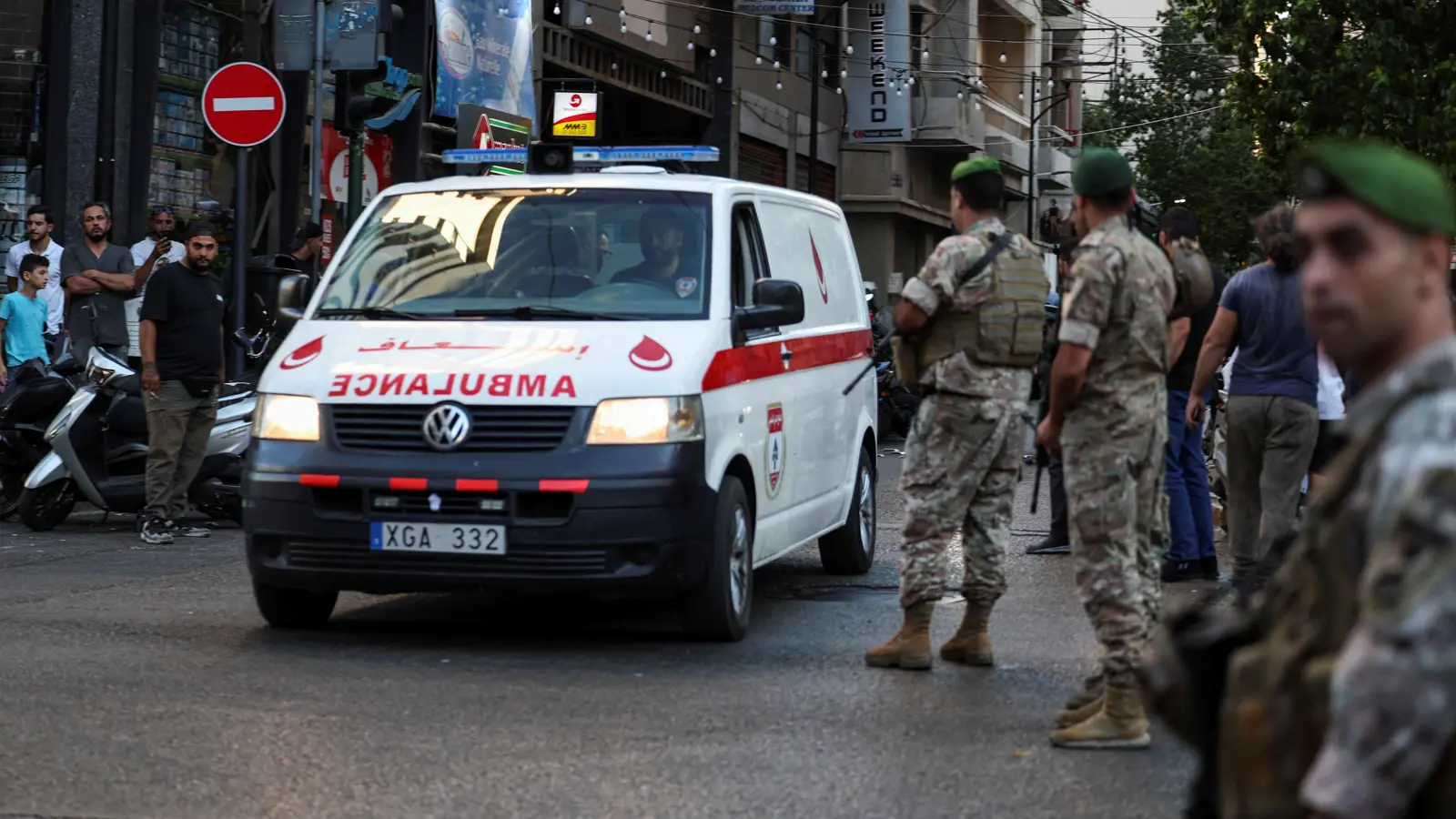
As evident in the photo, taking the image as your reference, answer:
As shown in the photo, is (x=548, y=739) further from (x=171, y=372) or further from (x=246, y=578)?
(x=171, y=372)

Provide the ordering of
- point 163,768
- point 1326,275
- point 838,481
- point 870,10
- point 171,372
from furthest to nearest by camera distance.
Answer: point 870,10
point 171,372
point 838,481
point 163,768
point 1326,275

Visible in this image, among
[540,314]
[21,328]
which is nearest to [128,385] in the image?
[21,328]

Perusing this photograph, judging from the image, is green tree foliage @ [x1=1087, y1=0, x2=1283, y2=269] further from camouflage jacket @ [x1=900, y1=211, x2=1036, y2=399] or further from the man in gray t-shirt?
camouflage jacket @ [x1=900, y1=211, x2=1036, y2=399]

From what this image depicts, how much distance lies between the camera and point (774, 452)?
923 centimetres

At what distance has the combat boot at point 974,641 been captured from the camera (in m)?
8.13

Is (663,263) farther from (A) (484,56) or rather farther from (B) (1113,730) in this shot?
(A) (484,56)

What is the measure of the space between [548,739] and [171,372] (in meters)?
6.55

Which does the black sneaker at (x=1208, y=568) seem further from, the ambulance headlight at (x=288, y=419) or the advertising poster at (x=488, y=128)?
the advertising poster at (x=488, y=128)

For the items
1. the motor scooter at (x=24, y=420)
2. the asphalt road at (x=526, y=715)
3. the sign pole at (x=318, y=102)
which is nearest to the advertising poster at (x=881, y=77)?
the sign pole at (x=318, y=102)

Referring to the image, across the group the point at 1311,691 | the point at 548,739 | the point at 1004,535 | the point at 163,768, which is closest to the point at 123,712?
the point at 163,768

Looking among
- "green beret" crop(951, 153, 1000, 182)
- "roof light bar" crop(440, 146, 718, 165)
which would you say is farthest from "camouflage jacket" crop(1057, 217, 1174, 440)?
"roof light bar" crop(440, 146, 718, 165)

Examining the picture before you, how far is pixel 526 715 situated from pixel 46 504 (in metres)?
7.14

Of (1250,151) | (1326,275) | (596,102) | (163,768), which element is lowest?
(163,768)

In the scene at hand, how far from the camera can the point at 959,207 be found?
26.0ft
